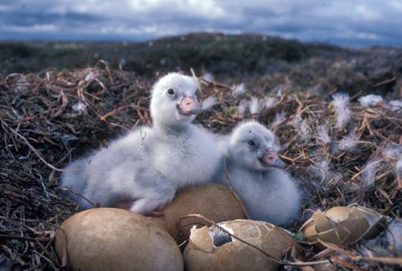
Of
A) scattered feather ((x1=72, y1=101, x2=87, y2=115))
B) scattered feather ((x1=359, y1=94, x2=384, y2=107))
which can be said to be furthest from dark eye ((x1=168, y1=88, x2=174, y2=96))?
scattered feather ((x1=359, y1=94, x2=384, y2=107))

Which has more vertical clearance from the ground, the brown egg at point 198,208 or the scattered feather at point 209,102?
the scattered feather at point 209,102

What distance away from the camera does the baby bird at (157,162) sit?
326cm

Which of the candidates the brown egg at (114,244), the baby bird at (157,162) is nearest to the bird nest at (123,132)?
the brown egg at (114,244)

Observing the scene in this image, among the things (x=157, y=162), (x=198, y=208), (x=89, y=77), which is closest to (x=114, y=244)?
(x=198, y=208)

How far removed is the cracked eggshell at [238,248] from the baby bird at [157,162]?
0.56m

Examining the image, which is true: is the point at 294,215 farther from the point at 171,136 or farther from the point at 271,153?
the point at 171,136

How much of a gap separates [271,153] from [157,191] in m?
0.72

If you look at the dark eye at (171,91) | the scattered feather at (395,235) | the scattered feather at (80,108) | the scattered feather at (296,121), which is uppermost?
the dark eye at (171,91)

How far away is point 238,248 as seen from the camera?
8.42 feet

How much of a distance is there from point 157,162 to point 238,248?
0.97 metres

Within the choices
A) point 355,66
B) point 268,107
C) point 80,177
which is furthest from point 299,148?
point 355,66

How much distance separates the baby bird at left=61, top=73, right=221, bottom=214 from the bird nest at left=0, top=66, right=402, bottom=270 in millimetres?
218

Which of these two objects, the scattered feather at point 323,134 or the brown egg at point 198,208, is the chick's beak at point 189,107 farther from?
the scattered feather at point 323,134

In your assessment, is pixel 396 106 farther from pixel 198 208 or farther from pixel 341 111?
pixel 198 208
